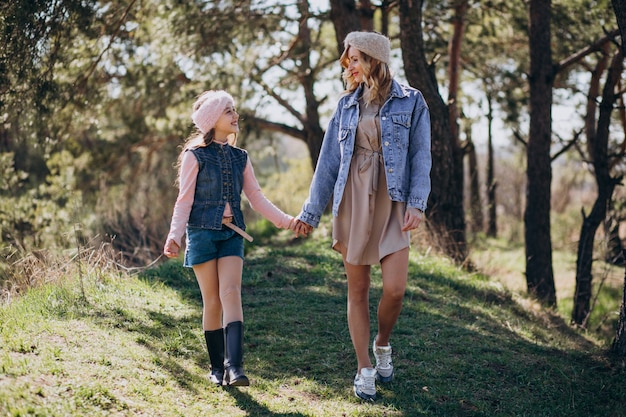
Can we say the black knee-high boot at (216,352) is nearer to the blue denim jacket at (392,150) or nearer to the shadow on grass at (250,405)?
the shadow on grass at (250,405)

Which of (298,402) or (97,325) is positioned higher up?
(97,325)

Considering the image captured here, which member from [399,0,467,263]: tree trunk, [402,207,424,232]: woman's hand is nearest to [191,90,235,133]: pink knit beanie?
[402,207,424,232]: woman's hand

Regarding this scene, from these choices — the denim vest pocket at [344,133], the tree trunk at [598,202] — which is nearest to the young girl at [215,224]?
the denim vest pocket at [344,133]

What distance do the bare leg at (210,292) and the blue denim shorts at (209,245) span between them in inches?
1.9

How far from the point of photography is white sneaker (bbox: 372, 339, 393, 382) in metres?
4.91

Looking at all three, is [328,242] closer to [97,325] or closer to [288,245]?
[288,245]

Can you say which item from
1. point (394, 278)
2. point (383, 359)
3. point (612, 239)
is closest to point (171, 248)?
point (394, 278)

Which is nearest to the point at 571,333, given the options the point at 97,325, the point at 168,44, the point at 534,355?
the point at 534,355

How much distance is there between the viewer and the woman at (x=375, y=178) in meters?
4.54

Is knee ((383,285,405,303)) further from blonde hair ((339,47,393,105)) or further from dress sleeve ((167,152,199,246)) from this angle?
dress sleeve ((167,152,199,246))

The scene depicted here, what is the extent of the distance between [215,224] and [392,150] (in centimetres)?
119

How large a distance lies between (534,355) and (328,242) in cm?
415

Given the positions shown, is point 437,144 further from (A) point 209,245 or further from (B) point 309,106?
(A) point 209,245

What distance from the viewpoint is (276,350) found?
229 inches
